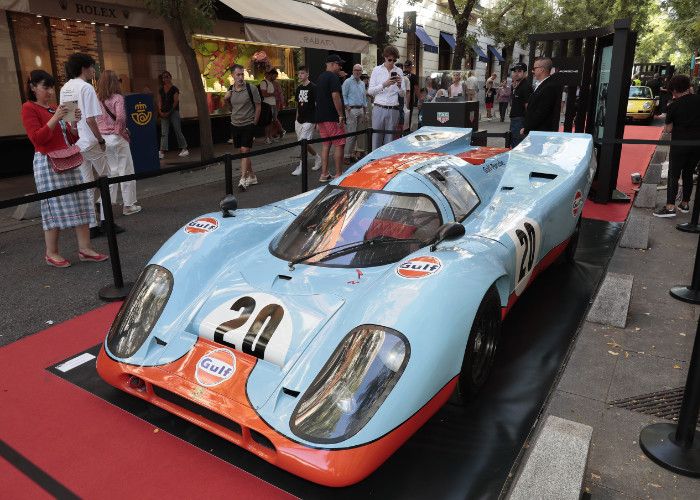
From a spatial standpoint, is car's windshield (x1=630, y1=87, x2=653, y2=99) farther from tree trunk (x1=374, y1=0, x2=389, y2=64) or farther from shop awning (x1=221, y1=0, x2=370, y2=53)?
tree trunk (x1=374, y1=0, x2=389, y2=64)

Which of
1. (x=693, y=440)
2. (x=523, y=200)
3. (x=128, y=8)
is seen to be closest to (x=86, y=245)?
(x=523, y=200)

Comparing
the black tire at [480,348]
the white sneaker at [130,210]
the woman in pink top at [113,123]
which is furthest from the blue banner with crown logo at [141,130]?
the black tire at [480,348]

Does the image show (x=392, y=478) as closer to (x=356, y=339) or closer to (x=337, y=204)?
(x=356, y=339)

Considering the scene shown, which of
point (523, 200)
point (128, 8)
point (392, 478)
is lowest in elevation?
point (392, 478)

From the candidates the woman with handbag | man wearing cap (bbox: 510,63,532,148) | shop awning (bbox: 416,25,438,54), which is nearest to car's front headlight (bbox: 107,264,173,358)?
the woman with handbag

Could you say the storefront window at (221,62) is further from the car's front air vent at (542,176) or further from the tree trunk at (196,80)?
the car's front air vent at (542,176)

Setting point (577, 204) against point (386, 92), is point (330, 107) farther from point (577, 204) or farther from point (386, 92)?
point (577, 204)

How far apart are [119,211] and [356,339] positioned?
5.51 meters

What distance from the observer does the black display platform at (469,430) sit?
230cm

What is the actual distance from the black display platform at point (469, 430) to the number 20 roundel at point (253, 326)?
1.53ft

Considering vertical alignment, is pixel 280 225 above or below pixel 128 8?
below

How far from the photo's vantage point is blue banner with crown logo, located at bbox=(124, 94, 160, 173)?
7.96 metres

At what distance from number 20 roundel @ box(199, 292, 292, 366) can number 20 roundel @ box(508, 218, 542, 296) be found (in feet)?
4.78

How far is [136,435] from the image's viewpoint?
2.63 metres
